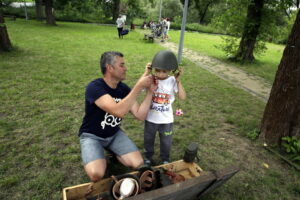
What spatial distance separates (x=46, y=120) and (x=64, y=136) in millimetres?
687

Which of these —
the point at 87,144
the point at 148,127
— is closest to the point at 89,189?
the point at 87,144

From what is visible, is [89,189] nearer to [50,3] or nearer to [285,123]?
[285,123]

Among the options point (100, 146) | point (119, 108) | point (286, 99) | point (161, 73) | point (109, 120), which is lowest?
point (100, 146)

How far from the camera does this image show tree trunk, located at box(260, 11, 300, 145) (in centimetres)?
326

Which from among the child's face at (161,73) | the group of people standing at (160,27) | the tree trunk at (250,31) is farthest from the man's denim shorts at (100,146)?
the group of people standing at (160,27)

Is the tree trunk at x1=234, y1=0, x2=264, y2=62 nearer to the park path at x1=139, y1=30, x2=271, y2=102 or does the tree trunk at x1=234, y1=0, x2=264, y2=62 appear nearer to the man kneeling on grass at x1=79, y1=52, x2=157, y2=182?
the park path at x1=139, y1=30, x2=271, y2=102

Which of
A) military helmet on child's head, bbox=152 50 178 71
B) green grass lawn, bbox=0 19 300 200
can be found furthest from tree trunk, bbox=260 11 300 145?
military helmet on child's head, bbox=152 50 178 71

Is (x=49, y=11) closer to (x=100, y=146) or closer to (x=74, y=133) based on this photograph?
(x=74, y=133)

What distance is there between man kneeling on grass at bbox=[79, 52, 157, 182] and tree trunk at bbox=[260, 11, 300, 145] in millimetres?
2304

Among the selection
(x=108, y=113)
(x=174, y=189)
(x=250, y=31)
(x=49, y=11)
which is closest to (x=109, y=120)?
(x=108, y=113)

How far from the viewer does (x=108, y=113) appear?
8.57ft

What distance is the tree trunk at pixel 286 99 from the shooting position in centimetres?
326

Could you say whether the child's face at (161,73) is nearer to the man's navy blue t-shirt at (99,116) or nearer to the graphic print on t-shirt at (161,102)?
the graphic print on t-shirt at (161,102)

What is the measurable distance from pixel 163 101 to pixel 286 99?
216 centimetres
